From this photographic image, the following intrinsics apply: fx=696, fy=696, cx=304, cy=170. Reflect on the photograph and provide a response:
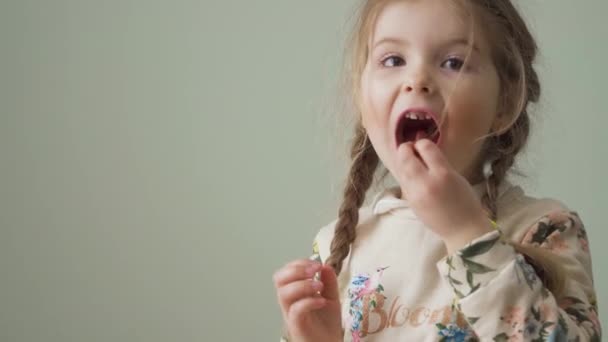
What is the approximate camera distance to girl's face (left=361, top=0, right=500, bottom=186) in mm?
701

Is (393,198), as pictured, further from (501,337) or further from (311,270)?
(501,337)

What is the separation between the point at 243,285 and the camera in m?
1.34

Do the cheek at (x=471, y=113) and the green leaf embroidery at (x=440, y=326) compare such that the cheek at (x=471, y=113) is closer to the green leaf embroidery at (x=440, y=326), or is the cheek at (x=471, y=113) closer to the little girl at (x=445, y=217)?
the little girl at (x=445, y=217)

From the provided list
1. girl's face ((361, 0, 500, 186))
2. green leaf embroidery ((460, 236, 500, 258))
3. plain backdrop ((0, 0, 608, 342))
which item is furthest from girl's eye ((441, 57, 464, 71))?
plain backdrop ((0, 0, 608, 342))

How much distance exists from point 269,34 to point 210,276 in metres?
0.49

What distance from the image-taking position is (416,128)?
71cm

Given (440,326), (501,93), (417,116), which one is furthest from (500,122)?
(440,326)

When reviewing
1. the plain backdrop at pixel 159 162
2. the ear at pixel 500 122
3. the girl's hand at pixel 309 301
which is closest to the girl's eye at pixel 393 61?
the ear at pixel 500 122

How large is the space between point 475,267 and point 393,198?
0.28 metres

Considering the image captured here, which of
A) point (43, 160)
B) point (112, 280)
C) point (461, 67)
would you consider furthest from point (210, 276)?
point (461, 67)

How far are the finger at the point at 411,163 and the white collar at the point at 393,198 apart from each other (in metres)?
0.20

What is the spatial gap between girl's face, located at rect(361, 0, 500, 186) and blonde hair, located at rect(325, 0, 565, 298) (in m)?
0.03

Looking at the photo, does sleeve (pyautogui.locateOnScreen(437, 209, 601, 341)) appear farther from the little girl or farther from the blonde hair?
the blonde hair

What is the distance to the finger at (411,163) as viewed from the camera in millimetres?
596
